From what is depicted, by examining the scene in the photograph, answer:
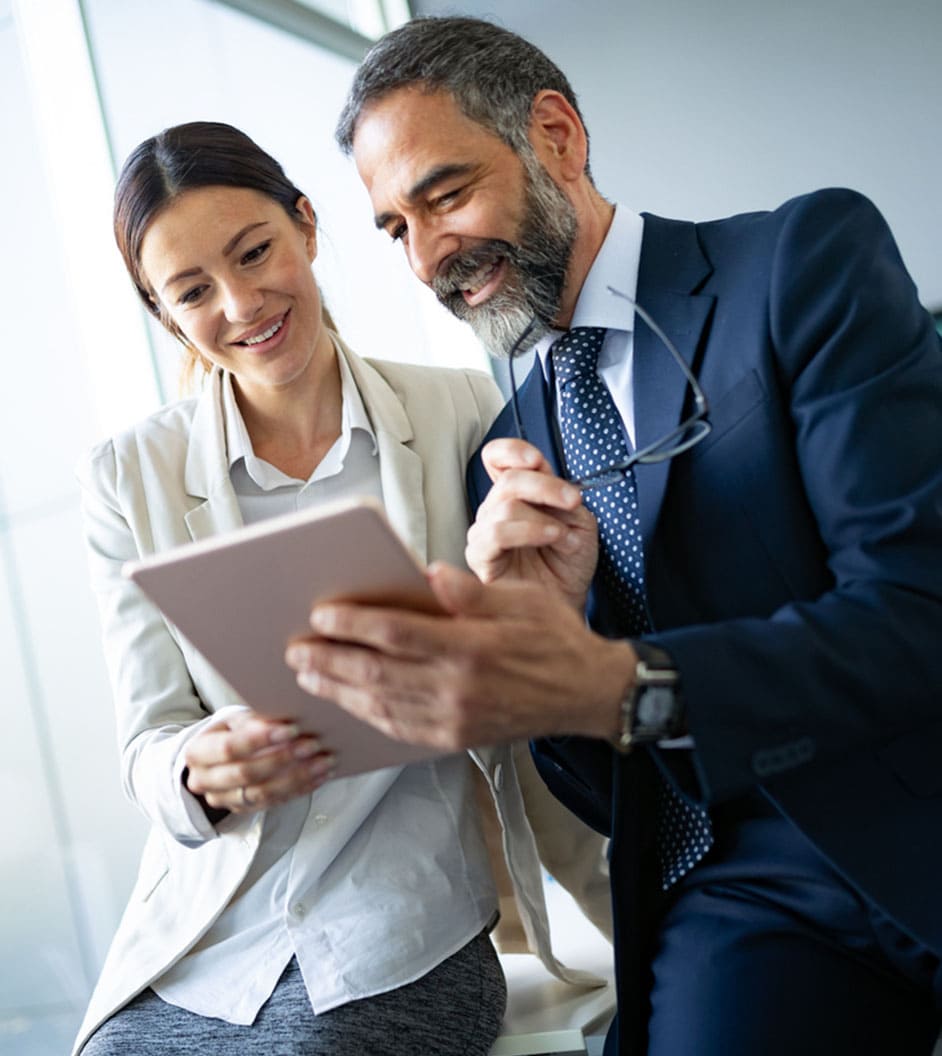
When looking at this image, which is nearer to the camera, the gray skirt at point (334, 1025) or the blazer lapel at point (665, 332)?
the blazer lapel at point (665, 332)

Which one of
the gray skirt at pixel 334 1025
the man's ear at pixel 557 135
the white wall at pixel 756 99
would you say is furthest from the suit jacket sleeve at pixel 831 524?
the white wall at pixel 756 99

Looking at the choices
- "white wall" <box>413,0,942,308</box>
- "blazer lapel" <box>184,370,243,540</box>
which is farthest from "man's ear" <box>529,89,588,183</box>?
"white wall" <box>413,0,942,308</box>

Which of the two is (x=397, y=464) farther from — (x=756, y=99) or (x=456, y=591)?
(x=756, y=99)

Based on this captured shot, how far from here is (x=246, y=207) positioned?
1.81 metres

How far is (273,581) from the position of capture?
1.01 m

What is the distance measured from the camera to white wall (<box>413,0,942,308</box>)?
158 inches

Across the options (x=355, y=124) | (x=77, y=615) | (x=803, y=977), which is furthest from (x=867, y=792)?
(x=77, y=615)

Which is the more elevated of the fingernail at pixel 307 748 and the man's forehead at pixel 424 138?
the man's forehead at pixel 424 138

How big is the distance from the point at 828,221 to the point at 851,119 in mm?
3029

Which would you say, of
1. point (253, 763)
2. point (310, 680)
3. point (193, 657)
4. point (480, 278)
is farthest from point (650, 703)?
point (193, 657)

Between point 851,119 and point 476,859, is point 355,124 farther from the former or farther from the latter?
point 851,119

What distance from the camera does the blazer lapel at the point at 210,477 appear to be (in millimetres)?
1731

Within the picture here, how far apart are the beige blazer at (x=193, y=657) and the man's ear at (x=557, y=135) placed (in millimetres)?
412

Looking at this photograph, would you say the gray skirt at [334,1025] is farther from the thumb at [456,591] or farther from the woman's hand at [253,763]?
the thumb at [456,591]
